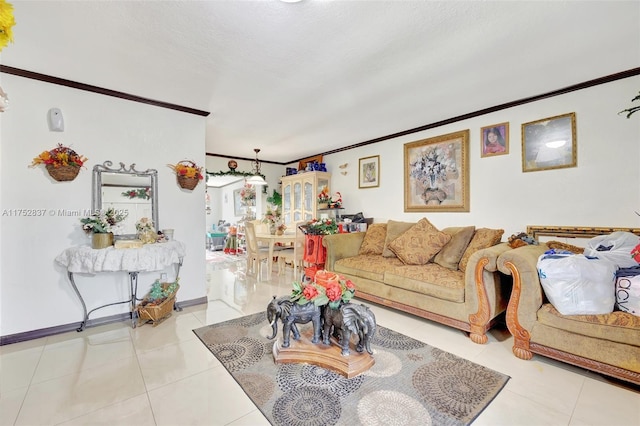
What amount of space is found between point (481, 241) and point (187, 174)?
334 cm

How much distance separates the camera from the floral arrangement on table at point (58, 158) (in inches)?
98.1

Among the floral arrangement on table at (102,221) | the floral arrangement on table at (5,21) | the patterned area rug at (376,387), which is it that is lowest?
the patterned area rug at (376,387)

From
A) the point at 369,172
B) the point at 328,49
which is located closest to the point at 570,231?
the point at 369,172

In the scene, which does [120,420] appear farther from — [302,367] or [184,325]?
[184,325]

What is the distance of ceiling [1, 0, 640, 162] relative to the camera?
1.72 meters

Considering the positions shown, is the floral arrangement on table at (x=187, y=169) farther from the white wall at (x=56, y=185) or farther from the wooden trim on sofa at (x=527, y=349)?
the wooden trim on sofa at (x=527, y=349)

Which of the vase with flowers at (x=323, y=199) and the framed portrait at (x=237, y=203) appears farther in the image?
the framed portrait at (x=237, y=203)

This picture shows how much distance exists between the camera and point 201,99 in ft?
10.0

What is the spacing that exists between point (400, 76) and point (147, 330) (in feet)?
11.3

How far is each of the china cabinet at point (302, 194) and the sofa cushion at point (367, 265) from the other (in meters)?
1.99

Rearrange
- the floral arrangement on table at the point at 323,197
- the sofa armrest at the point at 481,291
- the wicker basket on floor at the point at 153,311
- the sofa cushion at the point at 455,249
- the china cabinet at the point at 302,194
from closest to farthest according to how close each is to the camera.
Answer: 1. the sofa armrest at the point at 481,291
2. the wicker basket on floor at the point at 153,311
3. the sofa cushion at the point at 455,249
4. the floral arrangement on table at the point at 323,197
5. the china cabinet at the point at 302,194

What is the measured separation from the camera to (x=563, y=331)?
1930mm

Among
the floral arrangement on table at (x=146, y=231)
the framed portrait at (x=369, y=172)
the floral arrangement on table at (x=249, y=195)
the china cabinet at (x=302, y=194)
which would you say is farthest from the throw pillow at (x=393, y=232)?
the floral arrangement on table at (x=249, y=195)

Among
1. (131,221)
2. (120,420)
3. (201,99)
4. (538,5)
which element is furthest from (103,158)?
(538,5)
